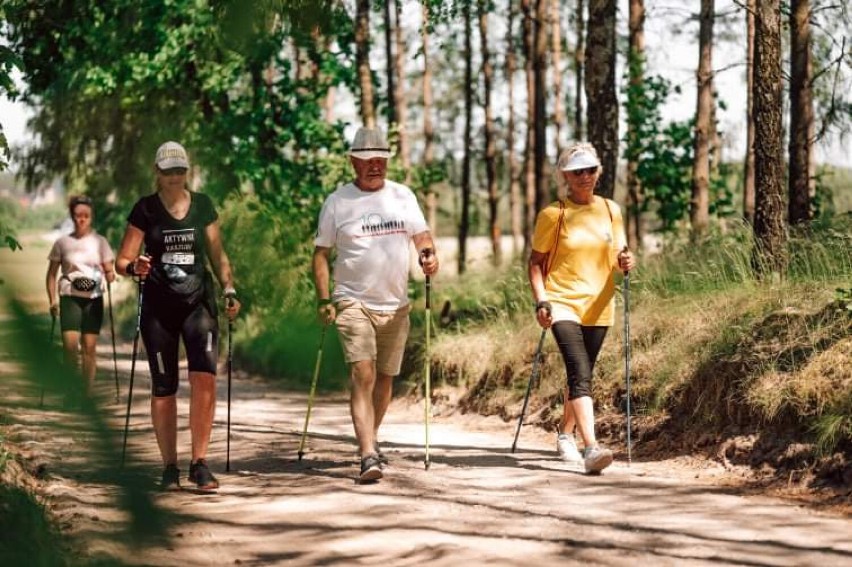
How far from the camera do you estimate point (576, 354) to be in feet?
29.1

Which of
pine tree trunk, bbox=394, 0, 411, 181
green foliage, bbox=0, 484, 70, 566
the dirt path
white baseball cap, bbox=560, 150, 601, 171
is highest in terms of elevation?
pine tree trunk, bbox=394, 0, 411, 181

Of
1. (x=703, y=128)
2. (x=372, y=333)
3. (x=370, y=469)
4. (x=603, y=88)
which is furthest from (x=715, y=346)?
(x=703, y=128)

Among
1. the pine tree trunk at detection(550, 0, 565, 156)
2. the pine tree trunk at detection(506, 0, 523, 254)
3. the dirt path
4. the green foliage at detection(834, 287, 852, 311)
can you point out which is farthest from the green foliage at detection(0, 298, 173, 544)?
the pine tree trunk at detection(506, 0, 523, 254)

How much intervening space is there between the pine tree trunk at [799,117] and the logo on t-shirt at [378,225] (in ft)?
24.0

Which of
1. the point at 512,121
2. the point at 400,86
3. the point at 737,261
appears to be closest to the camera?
the point at 737,261

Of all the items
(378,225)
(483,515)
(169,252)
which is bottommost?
(483,515)

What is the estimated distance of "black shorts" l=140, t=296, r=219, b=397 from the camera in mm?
8203

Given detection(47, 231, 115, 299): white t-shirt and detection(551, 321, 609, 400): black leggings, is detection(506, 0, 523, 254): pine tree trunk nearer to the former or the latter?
detection(47, 231, 115, 299): white t-shirt

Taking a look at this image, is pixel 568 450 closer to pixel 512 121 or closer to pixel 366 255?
pixel 366 255

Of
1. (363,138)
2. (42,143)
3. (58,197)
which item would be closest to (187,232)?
(363,138)

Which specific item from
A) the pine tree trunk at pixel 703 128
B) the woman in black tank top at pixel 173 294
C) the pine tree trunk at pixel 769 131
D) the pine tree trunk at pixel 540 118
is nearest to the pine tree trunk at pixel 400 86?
the pine tree trunk at pixel 540 118

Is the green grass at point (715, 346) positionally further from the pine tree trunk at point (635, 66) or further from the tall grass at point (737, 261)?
the pine tree trunk at point (635, 66)

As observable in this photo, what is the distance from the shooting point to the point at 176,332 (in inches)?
326

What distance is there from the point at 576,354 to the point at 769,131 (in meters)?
3.90
